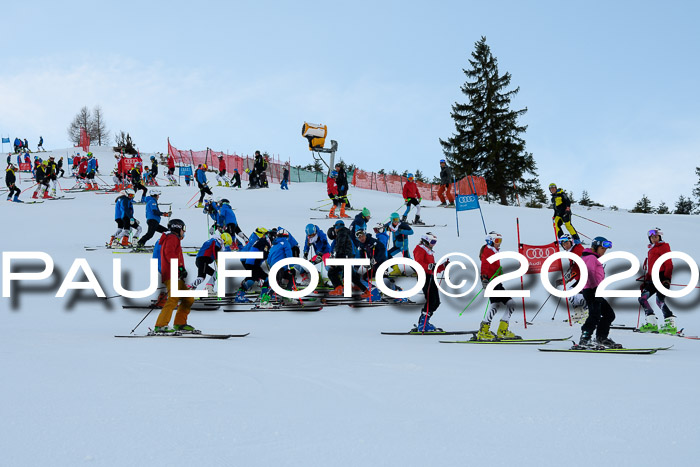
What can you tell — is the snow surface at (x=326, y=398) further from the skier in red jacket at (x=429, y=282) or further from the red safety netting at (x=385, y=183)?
the red safety netting at (x=385, y=183)

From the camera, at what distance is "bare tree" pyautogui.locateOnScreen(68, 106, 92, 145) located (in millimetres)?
99812

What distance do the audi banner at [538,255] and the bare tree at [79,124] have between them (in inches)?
3977

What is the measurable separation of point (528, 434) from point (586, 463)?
0.54 metres

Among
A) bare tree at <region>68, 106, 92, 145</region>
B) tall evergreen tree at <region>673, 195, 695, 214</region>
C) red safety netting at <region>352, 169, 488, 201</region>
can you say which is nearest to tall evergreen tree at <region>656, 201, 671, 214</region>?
tall evergreen tree at <region>673, 195, 695, 214</region>

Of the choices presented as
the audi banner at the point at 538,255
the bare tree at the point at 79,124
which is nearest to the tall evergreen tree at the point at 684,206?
the audi banner at the point at 538,255

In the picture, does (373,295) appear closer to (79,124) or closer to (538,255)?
(538,255)

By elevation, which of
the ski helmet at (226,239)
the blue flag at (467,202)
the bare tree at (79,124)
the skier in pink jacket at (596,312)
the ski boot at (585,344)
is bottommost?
the ski boot at (585,344)

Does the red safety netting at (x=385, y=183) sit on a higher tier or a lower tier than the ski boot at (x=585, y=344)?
higher

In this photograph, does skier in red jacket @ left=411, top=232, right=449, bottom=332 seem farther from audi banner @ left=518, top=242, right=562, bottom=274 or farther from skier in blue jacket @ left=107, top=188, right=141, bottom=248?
skier in blue jacket @ left=107, top=188, right=141, bottom=248

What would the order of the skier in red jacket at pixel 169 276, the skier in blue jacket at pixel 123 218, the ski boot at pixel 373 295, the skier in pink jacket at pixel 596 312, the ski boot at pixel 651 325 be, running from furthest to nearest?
1. the skier in blue jacket at pixel 123 218
2. the ski boot at pixel 373 295
3. the ski boot at pixel 651 325
4. the skier in red jacket at pixel 169 276
5. the skier in pink jacket at pixel 596 312

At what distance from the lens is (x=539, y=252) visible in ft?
38.9

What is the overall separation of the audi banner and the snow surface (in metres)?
1.64

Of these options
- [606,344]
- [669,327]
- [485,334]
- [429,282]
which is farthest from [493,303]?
[669,327]

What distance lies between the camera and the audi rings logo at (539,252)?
38.6 ft
